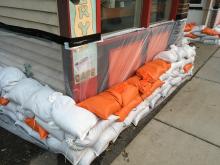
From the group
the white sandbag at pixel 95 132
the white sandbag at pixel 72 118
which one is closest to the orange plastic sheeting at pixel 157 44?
the white sandbag at pixel 95 132

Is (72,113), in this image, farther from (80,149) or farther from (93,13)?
(93,13)

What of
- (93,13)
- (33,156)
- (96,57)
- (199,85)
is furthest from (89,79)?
(199,85)

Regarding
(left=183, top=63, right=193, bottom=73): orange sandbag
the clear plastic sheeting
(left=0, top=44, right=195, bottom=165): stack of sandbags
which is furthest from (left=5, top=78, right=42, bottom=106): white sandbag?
A: (left=183, top=63, right=193, bottom=73): orange sandbag

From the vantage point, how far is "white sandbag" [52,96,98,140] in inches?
71.3

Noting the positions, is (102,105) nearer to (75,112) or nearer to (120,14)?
(75,112)

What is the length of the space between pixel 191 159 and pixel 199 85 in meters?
1.90

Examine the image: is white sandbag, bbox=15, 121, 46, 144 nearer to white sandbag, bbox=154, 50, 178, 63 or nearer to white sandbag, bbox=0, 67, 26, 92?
white sandbag, bbox=0, 67, 26, 92

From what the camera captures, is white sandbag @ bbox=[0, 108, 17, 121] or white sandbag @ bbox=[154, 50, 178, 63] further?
white sandbag @ bbox=[154, 50, 178, 63]

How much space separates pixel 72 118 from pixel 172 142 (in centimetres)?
121

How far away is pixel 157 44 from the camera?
3.46 meters

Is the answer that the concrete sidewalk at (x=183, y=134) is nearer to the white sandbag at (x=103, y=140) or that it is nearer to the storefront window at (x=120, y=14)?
the white sandbag at (x=103, y=140)

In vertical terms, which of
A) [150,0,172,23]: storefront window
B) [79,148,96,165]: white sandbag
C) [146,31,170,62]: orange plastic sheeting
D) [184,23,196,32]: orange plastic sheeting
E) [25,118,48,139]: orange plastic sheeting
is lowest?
[79,148,96,165]: white sandbag

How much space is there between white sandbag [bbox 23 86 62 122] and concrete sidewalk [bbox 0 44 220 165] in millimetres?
487

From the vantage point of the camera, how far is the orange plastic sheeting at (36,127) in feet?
6.86
